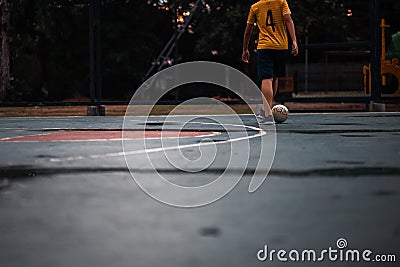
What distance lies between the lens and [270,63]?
6.94m

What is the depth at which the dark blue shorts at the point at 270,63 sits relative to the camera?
22.5 feet

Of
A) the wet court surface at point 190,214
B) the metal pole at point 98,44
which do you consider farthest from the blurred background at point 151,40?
the wet court surface at point 190,214

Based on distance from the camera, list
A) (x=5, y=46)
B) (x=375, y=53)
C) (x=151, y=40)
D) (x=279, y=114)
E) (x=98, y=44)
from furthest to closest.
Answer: (x=151, y=40) < (x=5, y=46) < (x=98, y=44) < (x=375, y=53) < (x=279, y=114)

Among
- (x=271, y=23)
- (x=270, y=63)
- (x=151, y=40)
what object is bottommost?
(x=270, y=63)

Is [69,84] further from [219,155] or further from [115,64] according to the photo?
[219,155]

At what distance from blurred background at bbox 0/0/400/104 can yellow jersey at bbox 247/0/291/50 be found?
1064cm

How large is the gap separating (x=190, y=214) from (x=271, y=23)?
5.17m

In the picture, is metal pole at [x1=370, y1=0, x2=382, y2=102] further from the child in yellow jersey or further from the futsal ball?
the futsal ball

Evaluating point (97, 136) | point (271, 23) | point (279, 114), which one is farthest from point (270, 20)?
point (97, 136)

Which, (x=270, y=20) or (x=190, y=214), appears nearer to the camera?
(x=190, y=214)

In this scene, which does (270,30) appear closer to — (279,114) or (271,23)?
(271,23)

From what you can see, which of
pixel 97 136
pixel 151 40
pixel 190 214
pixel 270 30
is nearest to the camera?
pixel 190 214

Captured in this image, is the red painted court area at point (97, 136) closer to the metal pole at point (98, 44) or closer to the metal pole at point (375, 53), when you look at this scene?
the metal pole at point (98, 44)

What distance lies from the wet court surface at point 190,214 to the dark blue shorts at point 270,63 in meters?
3.23
